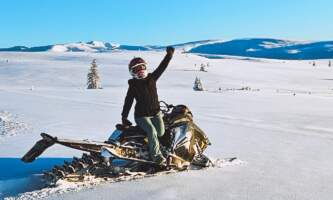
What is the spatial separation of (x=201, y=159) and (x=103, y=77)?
218 ft

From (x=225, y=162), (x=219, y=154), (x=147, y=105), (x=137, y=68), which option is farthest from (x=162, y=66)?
(x=219, y=154)

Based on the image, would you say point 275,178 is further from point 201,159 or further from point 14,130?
point 14,130

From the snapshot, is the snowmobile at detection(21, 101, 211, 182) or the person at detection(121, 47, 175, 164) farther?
the person at detection(121, 47, 175, 164)

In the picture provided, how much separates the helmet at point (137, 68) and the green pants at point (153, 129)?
26.6 inches

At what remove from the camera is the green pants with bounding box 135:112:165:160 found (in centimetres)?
823

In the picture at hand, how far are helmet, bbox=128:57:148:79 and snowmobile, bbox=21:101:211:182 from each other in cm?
84

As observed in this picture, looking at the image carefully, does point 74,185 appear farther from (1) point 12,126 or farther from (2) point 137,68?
(1) point 12,126

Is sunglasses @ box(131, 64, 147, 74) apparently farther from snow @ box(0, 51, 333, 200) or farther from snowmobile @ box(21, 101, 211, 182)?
snow @ box(0, 51, 333, 200)

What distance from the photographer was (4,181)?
320 inches

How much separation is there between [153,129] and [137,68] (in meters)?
0.98

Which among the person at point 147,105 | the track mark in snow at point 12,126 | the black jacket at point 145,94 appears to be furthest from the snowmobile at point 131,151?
the track mark in snow at point 12,126

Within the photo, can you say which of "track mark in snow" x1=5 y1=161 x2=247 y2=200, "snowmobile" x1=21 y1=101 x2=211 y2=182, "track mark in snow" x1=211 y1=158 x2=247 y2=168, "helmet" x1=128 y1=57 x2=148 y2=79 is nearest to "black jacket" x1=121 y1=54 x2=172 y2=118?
"helmet" x1=128 y1=57 x2=148 y2=79

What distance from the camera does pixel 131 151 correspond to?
8297 mm

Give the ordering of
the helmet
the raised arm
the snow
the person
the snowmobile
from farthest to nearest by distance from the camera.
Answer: the raised arm, the person, the helmet, the snowmobile, the snow
